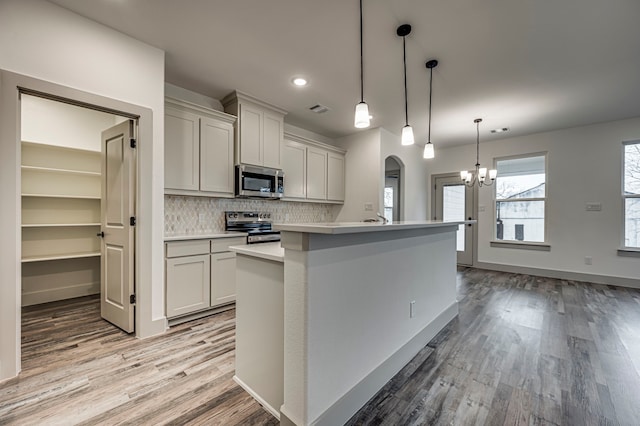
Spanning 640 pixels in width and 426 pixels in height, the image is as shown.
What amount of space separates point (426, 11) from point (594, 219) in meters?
5.07

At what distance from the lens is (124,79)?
2.38 metres

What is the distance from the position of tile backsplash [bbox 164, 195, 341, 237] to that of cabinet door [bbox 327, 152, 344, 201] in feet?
2.71

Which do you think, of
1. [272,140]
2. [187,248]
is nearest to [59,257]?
[187,248]

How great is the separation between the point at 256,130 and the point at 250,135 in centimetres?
13

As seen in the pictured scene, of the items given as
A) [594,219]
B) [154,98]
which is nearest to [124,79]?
[154,98]

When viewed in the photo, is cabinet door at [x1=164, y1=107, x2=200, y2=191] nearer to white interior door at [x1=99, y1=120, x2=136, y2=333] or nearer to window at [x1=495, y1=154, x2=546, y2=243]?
white interior door at [x1=99, y1=120, x2=136, y2=333]

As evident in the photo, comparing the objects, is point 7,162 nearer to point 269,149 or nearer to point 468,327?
point 269,149

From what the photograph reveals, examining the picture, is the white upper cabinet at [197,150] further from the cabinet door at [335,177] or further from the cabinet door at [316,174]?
the cabinet door at [335,177]

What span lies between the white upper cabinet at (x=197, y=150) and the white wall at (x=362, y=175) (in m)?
2.51

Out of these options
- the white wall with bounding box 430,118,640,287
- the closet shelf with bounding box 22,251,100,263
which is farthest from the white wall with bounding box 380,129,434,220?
the closet shelf with bounding box 22,251,100,263

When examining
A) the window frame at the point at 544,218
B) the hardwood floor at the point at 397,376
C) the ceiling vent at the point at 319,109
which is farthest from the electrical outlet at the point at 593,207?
the ceiling vent at the point at 319,109

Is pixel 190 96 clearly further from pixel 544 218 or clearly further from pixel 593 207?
pixel 593 207

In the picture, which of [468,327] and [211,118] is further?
[211,118]

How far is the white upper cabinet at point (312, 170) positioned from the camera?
4.38 metres
